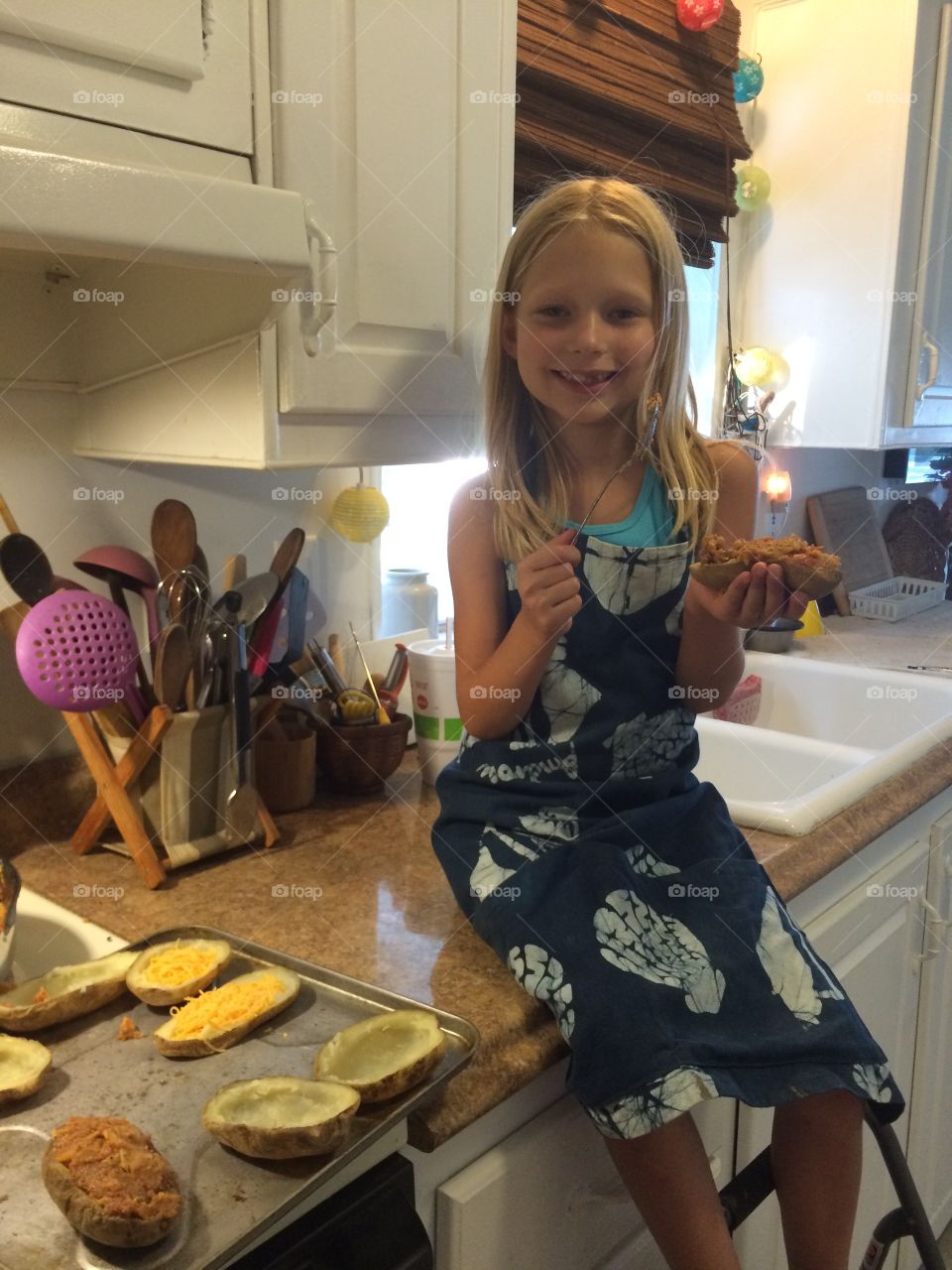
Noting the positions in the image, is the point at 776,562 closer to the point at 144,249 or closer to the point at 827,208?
the point at 144,249

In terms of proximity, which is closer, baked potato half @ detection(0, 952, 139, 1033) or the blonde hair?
baked potato half @ detection(0, 952, 139, 1033)

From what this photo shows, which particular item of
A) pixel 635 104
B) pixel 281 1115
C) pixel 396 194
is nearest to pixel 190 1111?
pixel 281 1115

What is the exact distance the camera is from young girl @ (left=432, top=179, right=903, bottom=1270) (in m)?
0.81

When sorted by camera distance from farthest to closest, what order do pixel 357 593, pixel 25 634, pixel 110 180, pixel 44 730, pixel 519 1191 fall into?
pixel 357 593 → pixel 44 730 → pixel 25 634 → pixel 519 1191 → pixel 110 180

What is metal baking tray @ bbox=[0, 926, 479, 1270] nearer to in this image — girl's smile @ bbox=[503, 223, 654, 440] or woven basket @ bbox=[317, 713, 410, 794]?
woven basket @ bbox=[317, 713, 410, 794]

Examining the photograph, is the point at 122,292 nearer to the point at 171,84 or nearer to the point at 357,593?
the point at 171,84

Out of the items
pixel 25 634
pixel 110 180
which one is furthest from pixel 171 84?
Answer: pixel 25 634

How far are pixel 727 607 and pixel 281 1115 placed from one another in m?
0.54

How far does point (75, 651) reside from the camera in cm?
98

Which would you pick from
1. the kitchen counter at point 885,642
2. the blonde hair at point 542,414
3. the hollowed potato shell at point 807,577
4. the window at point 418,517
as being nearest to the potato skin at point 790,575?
the hollowed potato shell at point 807,577

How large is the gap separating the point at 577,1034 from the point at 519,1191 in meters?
0.14

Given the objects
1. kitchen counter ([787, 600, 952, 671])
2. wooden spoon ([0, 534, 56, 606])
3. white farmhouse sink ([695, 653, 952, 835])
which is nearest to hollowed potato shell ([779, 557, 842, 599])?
white farmhouse sink ([695, 653, 952, 835])

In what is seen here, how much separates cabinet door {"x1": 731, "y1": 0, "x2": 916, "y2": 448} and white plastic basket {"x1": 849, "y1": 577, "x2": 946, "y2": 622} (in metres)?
0.43

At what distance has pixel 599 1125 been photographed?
0.78m
